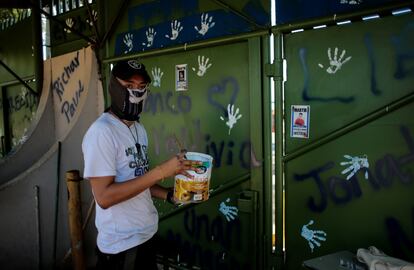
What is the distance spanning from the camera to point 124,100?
2252 millimetres

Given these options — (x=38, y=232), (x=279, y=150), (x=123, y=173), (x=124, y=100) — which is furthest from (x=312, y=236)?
(x=38, y=232)

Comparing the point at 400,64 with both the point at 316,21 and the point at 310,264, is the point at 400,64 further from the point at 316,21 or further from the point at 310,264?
the point at 310,264

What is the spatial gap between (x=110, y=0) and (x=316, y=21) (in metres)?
2.70

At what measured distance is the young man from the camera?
206 cm

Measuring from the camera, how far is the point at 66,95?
494cm

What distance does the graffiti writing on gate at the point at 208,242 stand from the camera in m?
3.39

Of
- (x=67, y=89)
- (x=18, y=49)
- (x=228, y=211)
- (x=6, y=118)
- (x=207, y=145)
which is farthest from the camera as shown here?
(x=6, y=118)

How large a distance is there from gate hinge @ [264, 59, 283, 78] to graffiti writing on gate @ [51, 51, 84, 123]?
8.79 feet

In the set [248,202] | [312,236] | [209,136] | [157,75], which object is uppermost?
[157,75]

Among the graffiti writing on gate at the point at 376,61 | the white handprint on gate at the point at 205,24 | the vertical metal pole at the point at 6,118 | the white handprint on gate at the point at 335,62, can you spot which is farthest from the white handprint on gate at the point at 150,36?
the vertical metal pole at the point at 6,118

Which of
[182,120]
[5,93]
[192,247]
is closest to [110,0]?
[182,120]

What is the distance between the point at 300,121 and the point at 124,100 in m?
1.41

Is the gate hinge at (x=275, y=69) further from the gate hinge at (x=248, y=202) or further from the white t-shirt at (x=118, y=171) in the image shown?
the white t-shirt at (x=118, y=171)

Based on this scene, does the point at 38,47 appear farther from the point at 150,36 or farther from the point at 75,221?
the point at 75,221
